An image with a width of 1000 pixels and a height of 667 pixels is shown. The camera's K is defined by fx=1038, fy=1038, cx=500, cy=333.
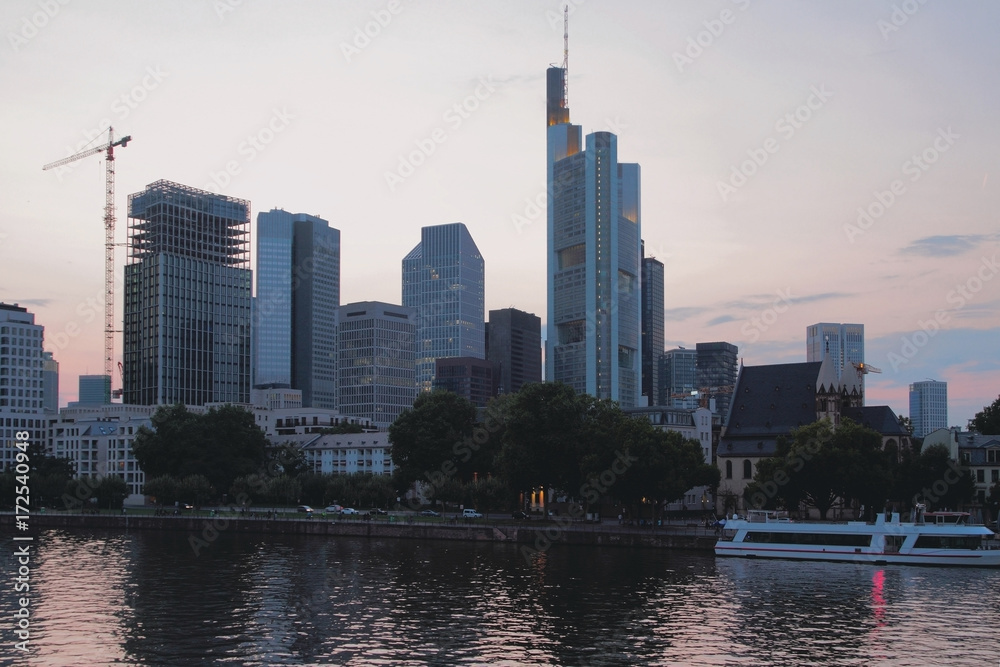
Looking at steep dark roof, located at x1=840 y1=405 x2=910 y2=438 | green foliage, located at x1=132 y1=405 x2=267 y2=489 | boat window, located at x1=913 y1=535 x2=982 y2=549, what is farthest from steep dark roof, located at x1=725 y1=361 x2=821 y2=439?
green foliage, located at x1=132 y1=405 x2=267 y2=489

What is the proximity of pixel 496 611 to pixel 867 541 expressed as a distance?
4915 centimetres

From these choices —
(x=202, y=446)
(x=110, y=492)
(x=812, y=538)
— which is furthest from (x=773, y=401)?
(x=110, y=492)

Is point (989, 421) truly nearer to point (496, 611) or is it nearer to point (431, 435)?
point (431, 435)

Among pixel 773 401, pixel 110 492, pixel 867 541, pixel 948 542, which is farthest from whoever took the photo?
pixel 110 492

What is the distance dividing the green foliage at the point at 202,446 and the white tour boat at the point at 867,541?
321ft

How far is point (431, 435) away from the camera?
154 metres

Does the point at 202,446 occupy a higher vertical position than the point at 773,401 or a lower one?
lower

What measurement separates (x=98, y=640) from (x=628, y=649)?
27.4 m

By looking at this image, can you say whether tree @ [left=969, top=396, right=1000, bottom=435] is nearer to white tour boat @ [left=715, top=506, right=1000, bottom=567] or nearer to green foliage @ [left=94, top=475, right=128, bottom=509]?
white tour boat @ [left=715, top=506, right=1000, bottom=567]

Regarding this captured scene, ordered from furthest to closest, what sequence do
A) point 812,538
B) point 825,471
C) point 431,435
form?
point 431,435
point 825,471
point 812,538

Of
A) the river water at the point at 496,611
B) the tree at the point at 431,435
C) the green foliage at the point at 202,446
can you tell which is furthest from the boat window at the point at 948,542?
the green foliage at the point at 202,446

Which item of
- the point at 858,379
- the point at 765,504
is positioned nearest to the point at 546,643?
the point at 765,504

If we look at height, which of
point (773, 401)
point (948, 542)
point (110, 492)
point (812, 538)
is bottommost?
point (110, 492)

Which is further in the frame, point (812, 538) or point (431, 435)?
point (431, 435)
